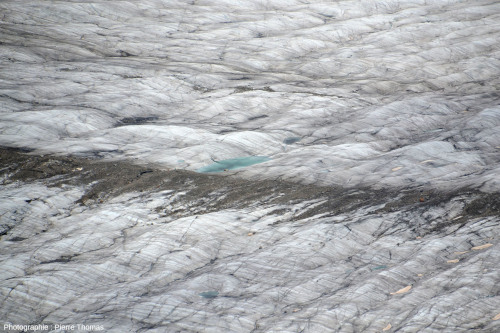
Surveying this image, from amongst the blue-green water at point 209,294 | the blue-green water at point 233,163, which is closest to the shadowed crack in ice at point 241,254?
the blue-green water at point 209,294

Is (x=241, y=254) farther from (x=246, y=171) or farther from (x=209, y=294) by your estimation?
(x=246, y=171)

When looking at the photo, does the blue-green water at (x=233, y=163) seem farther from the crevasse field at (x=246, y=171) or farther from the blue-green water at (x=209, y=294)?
the blue-green water at (x=209, y=294)

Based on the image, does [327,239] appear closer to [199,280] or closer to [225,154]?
[199,280]

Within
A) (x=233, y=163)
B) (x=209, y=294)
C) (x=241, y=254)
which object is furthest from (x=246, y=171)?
(x=209, y=294)

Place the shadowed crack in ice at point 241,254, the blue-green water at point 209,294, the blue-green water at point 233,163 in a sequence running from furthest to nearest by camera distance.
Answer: the blue-green water at point 233,163 → the blue-green water at point 209,294 → the shadowed crack in ice at point 241,254

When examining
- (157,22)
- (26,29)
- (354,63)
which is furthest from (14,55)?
(354,63)

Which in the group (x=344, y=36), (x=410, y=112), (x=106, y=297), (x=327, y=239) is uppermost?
(x=344, y=36)

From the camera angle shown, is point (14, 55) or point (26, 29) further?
point (26, 29)

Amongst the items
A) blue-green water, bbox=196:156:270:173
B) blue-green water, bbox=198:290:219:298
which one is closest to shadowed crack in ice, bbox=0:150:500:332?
blue-green water, bbox=198:290:219:298
